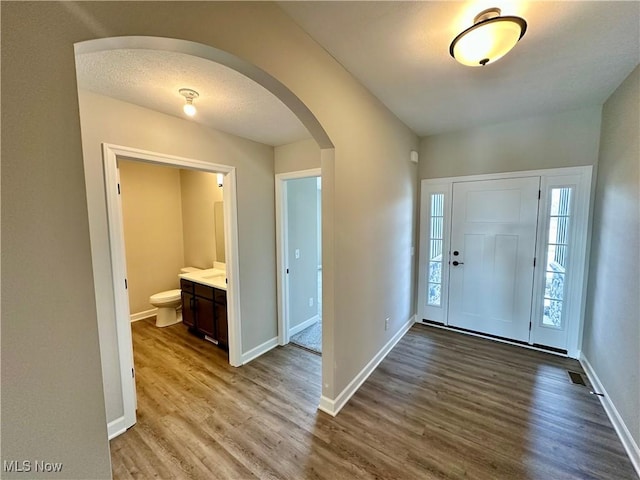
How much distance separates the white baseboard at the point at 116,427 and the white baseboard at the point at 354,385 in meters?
1.47

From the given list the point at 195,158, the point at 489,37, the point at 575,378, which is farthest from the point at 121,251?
the point at 575,378

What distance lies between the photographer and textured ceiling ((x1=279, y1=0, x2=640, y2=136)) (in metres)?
1.35

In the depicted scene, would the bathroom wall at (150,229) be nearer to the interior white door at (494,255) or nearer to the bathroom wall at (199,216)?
the bathroom wall at (199,216)

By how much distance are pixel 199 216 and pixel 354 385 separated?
3.42 m

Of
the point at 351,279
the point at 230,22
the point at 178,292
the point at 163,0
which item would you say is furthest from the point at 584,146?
the point at 178,292

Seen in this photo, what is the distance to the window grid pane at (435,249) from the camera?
348cm

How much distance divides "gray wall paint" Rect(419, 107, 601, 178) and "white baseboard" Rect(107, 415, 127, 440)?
13.1ft

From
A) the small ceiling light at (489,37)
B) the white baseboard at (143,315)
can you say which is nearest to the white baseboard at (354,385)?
the small ceiling light at (489,37)

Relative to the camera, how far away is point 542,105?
250 cm

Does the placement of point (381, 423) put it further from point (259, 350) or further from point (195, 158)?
point (195, 158)

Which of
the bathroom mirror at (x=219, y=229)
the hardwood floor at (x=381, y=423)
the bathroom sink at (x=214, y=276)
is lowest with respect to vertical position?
the hardwood floor at (x=381, y=423)

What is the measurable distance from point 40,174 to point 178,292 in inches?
139

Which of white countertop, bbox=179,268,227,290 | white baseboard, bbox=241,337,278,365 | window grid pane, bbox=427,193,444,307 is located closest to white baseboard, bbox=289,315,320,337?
white baseboard, bbox=241,337,278,365

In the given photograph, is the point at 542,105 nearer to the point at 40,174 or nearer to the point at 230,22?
the point at 230,22
